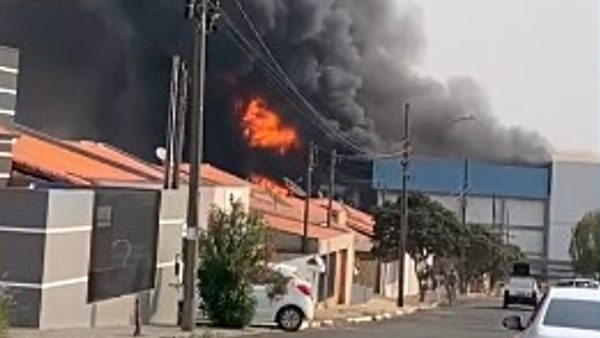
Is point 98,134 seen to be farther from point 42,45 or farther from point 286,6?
point 286,6

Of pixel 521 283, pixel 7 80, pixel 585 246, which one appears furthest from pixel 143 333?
pixel 585 246

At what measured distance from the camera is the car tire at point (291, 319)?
1292 inches

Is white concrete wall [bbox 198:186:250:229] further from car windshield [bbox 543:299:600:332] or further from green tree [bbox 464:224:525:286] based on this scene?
green tree [bbox 464:224:525:286]

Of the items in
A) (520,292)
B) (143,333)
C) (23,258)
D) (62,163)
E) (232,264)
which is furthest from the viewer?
(520,292)

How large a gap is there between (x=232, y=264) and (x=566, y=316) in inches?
708

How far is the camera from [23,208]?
23734 mm

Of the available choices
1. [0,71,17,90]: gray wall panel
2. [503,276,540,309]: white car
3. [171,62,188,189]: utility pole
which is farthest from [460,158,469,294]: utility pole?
[0,71,17,90]: gray wall panel

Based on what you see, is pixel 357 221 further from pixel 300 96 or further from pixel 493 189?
pixel 493 189

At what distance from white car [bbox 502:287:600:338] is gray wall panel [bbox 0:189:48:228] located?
1149 centimetres

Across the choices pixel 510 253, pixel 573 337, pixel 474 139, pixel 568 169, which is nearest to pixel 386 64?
pixel 474 139

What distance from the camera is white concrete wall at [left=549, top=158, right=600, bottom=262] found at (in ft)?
462

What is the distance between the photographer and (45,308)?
24.0 metres

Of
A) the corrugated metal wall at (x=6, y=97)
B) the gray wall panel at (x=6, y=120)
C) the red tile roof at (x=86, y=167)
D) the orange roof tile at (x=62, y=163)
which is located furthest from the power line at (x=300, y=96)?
the corrugated metal wall at (x=6, y=97)

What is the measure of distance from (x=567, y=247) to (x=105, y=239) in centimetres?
12000
